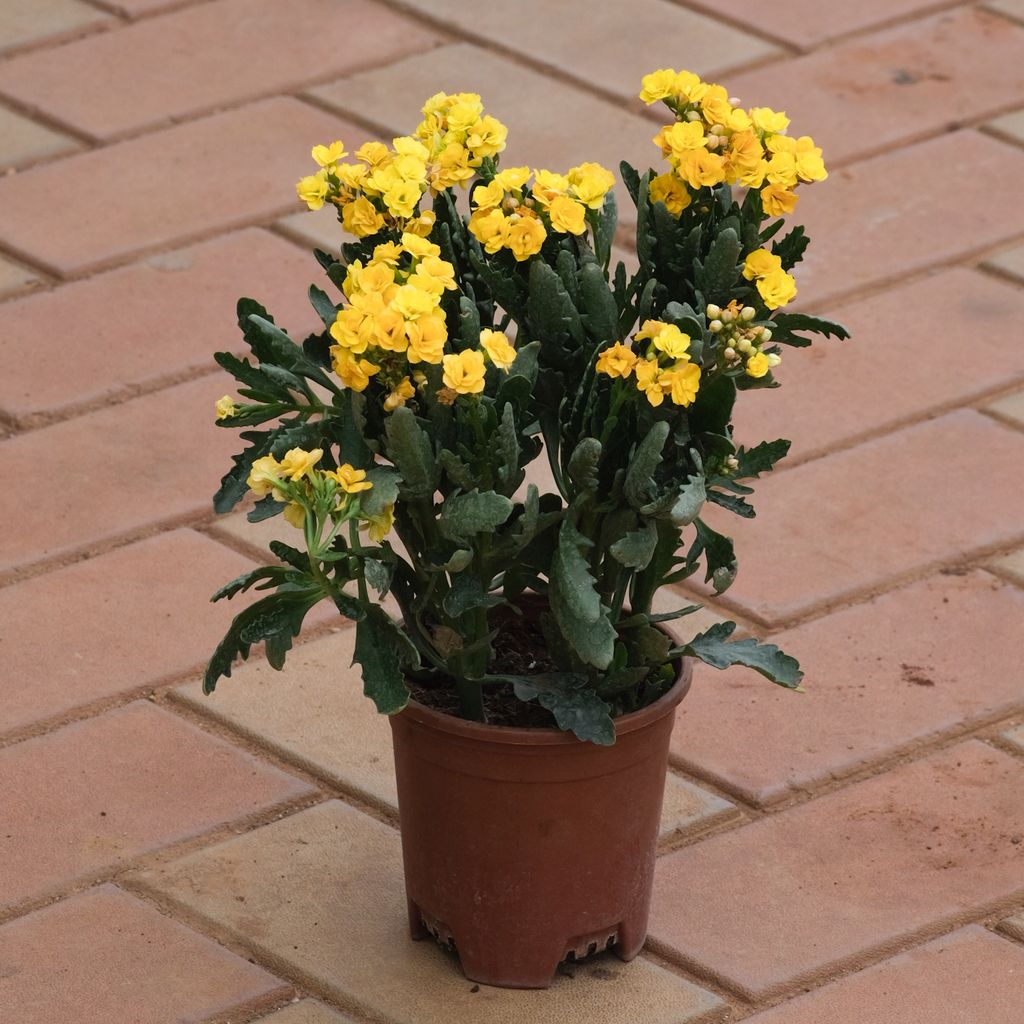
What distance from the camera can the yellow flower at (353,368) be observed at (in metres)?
1.90

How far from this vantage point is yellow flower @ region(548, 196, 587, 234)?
6.51 ft

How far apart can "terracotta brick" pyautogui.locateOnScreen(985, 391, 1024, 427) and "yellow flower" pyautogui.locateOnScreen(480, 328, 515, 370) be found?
1508 millimetres

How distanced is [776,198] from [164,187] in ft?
6.32

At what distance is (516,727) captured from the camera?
210 centimetres

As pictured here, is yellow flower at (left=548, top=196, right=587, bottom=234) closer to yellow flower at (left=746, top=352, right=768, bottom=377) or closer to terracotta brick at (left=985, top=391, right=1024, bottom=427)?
yellow flower at (left=746, top=352, right=768, bottom=377)

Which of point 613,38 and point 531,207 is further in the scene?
point 613,38

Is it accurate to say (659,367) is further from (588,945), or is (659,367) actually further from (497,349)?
(588,945)

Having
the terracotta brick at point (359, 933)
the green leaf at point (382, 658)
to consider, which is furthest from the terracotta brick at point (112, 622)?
the green leaf at point (382, 658)

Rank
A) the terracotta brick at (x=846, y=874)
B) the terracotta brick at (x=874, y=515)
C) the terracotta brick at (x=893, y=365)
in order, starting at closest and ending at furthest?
the terracotta brick at (x=846, y=874) → the terracotta brick at (x=874, y=515) → the terracotta brick at (x=893, y=365)

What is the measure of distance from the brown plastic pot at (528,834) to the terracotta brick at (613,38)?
211 cm

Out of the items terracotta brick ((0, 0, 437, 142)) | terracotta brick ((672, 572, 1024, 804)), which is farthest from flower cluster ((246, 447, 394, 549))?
terracotta brick ((0, 0, 437, 142))

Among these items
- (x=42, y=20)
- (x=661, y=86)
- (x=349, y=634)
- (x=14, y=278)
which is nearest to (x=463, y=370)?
(x=661, y=86)

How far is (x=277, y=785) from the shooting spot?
255 centimetres

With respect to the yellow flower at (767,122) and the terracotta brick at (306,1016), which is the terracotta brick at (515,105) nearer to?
the yellow flower at (767,122)
